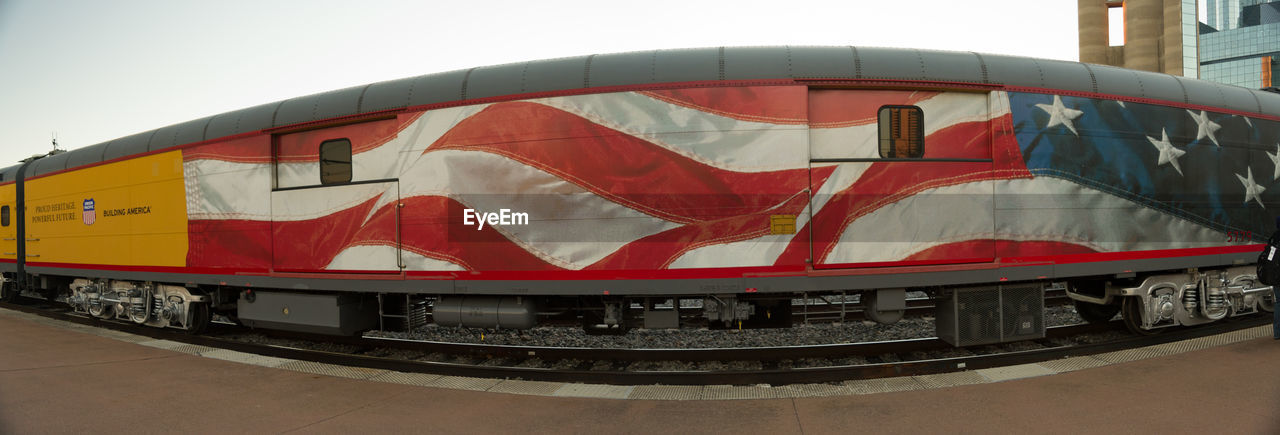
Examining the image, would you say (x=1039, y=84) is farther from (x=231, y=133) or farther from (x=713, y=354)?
(x=231, y=133)

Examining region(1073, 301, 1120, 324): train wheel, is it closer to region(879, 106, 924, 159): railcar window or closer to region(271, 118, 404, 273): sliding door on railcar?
region(879, 106, 924, 159): railcar window

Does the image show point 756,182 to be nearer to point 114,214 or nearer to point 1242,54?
point 114,214

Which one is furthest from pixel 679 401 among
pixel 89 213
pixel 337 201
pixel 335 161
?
pixel 89 213

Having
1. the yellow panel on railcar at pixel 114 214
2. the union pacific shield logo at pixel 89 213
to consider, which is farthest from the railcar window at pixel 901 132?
the union pacific shield logo at pixel 89 213

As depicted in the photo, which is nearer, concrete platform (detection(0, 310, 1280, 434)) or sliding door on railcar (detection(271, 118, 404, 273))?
concrete platform (detection(0, 310, 1280, 434))

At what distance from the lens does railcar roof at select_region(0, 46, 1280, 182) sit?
5.37 meters

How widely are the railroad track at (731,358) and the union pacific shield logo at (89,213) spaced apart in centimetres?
420

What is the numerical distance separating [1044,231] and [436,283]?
6665mm

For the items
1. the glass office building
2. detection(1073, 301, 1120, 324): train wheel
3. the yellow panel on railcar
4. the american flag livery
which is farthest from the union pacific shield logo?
the glass office building

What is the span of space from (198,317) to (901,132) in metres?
9.93

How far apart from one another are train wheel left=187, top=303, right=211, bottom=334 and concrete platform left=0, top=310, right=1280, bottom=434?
161 cm

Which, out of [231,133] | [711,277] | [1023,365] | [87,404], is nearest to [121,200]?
[231,133]

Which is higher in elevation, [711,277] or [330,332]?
[711,277]

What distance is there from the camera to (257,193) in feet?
22.2
